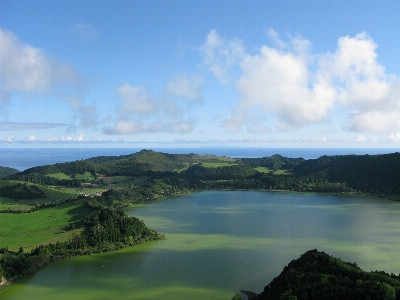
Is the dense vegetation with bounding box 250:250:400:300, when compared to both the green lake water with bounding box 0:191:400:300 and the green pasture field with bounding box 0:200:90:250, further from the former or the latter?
the green pasture field with bounding box 0:200:90:250

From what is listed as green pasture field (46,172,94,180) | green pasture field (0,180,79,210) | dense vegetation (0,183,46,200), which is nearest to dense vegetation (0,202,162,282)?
green pasture field (0,180,79,210)

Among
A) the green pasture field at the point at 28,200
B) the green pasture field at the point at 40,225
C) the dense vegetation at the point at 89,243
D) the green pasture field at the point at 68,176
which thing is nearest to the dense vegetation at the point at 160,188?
the dense vegetation at the point at 89,243

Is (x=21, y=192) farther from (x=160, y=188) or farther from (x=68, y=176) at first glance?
(x=68, y=176)

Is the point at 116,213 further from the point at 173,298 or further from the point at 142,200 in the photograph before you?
the point at 142,200

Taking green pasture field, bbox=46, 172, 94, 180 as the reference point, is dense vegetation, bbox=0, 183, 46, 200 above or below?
below

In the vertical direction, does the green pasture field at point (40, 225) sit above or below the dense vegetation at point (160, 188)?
below

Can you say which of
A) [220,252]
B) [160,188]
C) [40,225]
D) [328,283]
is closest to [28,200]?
[40,225]

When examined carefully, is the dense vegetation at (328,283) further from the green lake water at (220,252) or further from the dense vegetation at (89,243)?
the dense vegetation at (89,243)
